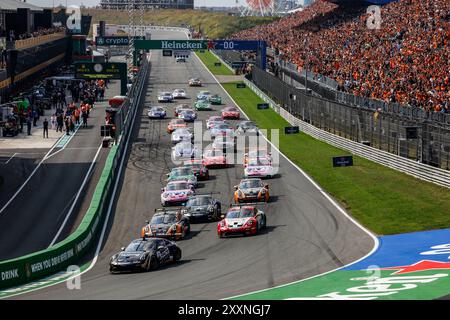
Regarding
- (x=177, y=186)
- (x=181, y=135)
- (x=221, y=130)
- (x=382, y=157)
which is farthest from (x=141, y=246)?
(x=221, y=130)

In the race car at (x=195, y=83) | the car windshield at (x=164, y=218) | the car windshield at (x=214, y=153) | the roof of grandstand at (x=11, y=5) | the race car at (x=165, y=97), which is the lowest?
the car windshield at (x=164, y=218)

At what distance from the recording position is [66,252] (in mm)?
32188

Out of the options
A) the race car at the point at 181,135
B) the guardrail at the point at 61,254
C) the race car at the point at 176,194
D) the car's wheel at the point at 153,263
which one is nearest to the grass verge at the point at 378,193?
the race car at the point at 176,194

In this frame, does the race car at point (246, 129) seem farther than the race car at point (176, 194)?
Yes

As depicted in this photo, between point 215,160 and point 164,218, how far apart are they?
18.3 metres

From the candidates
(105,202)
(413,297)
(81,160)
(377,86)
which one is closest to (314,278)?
(413,297)

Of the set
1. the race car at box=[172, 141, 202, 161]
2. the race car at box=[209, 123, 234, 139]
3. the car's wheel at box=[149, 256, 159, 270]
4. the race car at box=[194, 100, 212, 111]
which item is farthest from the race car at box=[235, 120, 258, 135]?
the car's wheel at box=[149, 256, 159, 270]

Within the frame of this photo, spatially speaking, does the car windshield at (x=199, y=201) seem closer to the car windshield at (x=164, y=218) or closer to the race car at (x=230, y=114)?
the car windshield at (x=164, y=218)

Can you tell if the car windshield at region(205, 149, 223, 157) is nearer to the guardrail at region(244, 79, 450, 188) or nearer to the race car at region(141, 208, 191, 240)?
the guardrail at region(244, 79, 450, 188)

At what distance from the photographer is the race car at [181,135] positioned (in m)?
Answer: 65.6

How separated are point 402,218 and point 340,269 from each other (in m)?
9.73

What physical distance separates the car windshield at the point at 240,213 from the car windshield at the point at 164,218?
→ 2.25 metres

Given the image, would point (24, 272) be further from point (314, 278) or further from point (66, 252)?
point (314, 278)

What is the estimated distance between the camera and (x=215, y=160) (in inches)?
2154
